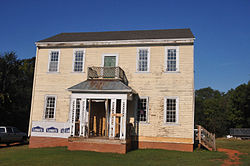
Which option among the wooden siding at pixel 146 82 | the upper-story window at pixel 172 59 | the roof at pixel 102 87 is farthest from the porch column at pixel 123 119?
the upper-story window at pixel 172 59

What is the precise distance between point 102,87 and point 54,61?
620 cm

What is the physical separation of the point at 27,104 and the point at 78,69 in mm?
20198

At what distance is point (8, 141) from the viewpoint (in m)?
23.2

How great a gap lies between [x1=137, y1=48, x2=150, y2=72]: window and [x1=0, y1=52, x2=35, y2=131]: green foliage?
19.5 metres

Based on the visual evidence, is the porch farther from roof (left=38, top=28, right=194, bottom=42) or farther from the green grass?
the green grass

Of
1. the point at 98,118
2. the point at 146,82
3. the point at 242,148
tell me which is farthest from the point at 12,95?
the point at 242,148

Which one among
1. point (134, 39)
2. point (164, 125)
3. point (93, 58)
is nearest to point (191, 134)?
point (164, 125)

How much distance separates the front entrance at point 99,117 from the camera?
56.7 ft

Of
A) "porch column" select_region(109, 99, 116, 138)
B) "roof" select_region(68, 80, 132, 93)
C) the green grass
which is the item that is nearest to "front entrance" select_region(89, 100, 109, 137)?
"porch column" select_region(109, 99, 116, 138)

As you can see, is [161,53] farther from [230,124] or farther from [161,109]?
[230,124]

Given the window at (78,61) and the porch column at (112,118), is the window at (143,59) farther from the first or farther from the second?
the window at (78,61)

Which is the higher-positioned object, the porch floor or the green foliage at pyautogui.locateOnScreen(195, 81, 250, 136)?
the green foliage at pyautogui.locateOnScreen(195, 81, 250, 136)

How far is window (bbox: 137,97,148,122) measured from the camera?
63.2ft

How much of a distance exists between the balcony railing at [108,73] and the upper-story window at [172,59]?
3.45m
